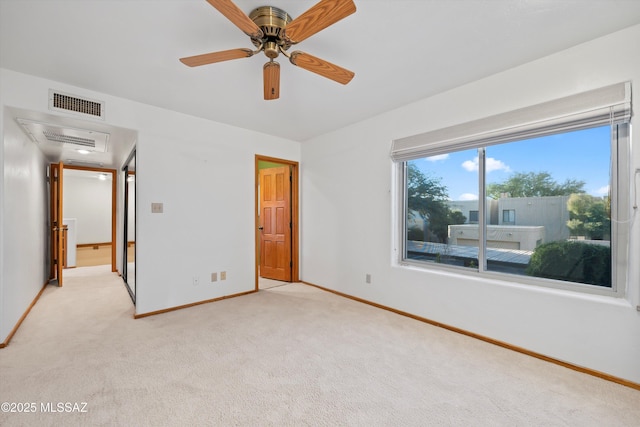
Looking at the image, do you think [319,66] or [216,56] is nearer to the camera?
[216,56]

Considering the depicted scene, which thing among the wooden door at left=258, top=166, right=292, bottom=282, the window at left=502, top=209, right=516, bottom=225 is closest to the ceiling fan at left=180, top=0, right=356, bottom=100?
the window at left=502, top=209, right=516, bottom=225

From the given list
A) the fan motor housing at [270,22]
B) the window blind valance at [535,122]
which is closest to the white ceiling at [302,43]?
the fan motor housing at [270,22]

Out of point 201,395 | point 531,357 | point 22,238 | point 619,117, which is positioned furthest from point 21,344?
point 619,117

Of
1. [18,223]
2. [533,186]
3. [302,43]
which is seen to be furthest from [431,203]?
[18,223]

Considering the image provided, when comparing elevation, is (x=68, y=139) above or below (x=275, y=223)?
above

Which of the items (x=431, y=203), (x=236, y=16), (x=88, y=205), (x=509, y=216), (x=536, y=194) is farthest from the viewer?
(x=88, y=205)

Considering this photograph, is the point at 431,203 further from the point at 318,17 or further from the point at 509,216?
the point at 318,17

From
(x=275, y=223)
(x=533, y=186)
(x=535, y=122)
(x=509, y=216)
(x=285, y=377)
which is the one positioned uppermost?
(x=535, y=122)

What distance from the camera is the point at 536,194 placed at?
8.01ft

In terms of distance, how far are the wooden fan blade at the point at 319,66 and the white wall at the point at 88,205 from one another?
29.0ft

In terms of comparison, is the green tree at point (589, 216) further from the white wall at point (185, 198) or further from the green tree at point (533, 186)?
the white wall at point (185, 198)

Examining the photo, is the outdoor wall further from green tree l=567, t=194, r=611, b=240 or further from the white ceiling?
the white ceiling

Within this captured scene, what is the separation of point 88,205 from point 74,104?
7441 mm

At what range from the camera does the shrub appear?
2.13 meters
